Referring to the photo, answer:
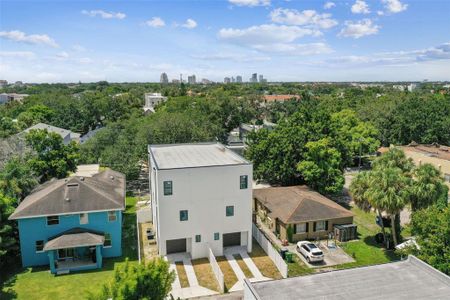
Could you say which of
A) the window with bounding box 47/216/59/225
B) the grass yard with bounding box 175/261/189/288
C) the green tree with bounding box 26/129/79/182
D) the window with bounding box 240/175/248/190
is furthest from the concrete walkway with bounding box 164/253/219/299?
the green tree with bounding box 26/129/79/182

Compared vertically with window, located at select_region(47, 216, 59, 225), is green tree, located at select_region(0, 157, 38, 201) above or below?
above

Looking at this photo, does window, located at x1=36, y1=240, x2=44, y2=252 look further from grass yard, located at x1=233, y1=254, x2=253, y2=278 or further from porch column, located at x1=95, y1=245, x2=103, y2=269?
grass yard, located at x1=233, y1=254, x2=253, y2=278

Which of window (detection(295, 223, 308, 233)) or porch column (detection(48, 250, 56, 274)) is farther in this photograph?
window (detection(295, 223, 308, 233))

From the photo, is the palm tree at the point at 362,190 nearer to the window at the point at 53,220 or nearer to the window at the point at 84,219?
the window at the point at 84,219

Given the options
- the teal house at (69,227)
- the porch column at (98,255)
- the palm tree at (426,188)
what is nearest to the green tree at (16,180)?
the teal house at (69,227)

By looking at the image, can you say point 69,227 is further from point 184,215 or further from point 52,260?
point 184,215

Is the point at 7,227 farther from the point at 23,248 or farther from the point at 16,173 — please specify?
Answer: the point at 16,173
